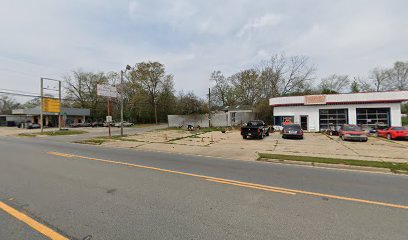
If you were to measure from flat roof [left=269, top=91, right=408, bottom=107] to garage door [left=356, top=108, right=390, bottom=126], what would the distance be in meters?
1.09

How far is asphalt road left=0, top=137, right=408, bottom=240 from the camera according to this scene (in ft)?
10.6

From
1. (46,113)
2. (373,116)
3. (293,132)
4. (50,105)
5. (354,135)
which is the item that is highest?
(50,105)

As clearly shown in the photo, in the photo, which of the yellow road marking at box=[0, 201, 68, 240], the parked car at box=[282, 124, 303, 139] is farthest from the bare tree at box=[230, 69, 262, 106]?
the yellow road marking at box=[0, 201, 68, 240]

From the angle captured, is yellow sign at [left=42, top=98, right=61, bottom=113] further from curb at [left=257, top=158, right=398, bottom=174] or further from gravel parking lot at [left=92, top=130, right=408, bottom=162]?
curb at [left=257, top=158, right=398, bottom=174]

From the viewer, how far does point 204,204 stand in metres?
4.27

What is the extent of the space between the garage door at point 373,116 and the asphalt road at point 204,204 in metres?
21.7

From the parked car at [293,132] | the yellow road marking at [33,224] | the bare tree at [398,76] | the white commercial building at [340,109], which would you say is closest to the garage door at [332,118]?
the white commercial building at [340,109]

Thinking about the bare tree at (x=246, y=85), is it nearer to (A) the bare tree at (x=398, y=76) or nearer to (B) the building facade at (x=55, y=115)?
(A) the bare tree at (x=398, y=76)

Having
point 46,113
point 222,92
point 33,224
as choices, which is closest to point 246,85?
point 222,92

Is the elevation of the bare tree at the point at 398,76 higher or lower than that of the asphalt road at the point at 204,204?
higher

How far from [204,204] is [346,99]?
27.1 metres

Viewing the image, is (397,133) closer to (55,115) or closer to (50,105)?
(50,105)

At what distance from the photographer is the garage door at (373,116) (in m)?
23.5

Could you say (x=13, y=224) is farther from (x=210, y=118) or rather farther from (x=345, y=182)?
(x=210, y=118)
